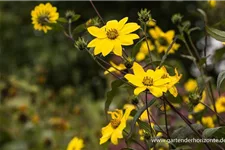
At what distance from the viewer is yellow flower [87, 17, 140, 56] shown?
690 millimetres

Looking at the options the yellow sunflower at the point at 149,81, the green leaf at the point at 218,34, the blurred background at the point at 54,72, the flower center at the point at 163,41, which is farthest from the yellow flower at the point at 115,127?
the blurred background at the point at 54,72

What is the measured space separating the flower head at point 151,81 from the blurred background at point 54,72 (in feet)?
4.68

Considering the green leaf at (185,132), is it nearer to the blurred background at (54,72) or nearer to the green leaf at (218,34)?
the green leaf at (218,34)

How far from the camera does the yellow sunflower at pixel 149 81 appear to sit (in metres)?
0.65

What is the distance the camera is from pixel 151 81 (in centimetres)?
67

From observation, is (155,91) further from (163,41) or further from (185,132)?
(163,41)

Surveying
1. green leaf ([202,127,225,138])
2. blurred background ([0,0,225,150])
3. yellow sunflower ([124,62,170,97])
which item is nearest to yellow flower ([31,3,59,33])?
yellow sunflower ([124,62,170,97])

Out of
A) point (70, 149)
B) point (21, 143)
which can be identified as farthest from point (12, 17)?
point (70, 149)

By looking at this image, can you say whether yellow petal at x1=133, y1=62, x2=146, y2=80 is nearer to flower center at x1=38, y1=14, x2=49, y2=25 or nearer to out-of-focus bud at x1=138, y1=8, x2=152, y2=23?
out-of-focus bud at x1=138, y1=8, x2=152, y2=23

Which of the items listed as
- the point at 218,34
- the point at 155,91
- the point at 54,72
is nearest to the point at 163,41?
the point at 218,34

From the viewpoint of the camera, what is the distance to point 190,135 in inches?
31.2

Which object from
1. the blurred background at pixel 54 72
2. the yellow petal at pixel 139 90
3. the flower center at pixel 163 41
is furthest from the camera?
the blurred background at pixel 54 72

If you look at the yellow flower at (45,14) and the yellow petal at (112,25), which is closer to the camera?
the yellow petal at (112,25)

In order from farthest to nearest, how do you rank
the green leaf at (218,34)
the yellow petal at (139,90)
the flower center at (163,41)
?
the flower center at (163,41) → the green leaf at (218,34) → the yellow petal at (139,90)
